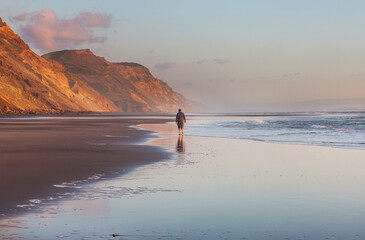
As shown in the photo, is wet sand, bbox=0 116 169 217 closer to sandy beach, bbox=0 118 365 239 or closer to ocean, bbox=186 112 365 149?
sandy beach, bbox=0 118 365 239

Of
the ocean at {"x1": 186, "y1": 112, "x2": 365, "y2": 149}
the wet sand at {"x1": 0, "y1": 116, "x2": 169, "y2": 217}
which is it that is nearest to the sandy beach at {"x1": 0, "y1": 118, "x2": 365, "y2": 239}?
the wet sand at {"x1": 0, "y1": 116, "x2": 169, "y2": 217}

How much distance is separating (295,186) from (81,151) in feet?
33.9

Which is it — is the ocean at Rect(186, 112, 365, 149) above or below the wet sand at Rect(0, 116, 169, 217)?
above

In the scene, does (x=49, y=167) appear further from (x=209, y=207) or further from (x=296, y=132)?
(x=296, y=132)

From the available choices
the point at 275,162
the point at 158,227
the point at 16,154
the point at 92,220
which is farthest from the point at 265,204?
the point at 16,154

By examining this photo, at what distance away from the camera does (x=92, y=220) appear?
6.46 metres

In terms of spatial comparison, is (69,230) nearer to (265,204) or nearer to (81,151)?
(265,204)

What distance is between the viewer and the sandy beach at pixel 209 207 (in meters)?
5.89

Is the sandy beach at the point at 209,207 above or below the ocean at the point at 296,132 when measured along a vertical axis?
below

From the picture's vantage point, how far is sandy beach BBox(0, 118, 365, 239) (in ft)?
19.3

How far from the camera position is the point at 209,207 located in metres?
7.46

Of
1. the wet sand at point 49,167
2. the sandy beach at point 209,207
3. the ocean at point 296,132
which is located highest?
the ocean at point 296,132

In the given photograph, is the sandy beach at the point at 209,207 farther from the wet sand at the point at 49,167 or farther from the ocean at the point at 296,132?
the ocean at the point at 296,132

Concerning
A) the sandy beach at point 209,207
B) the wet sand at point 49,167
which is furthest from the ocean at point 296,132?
the sandy beach at point 209,207
